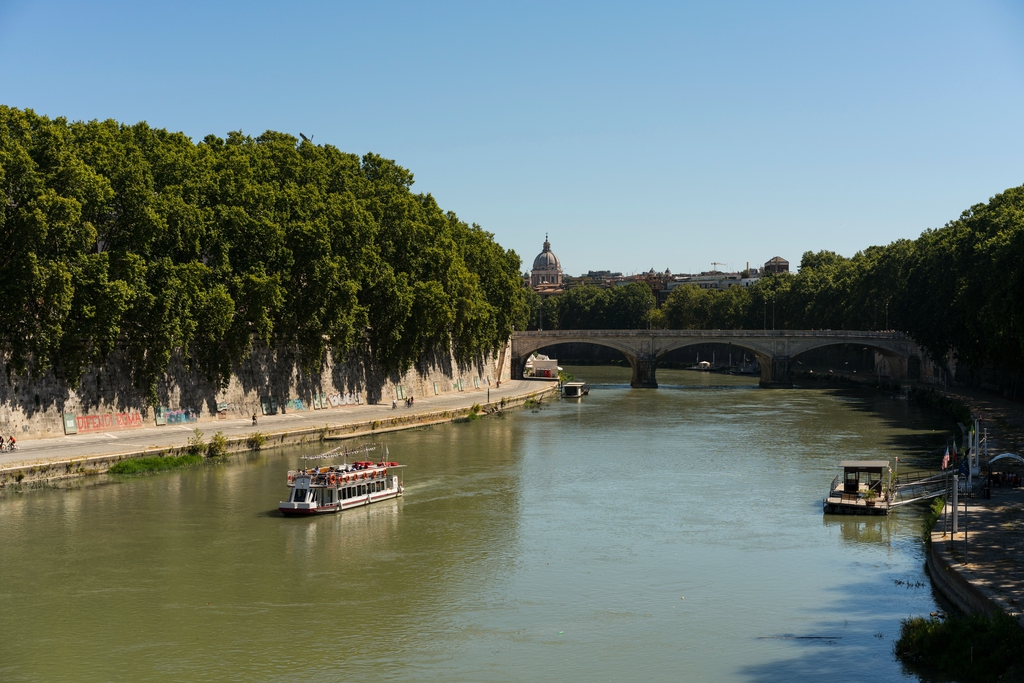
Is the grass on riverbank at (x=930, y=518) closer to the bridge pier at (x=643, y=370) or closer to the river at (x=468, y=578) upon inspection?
the river at (x=468, y=578)

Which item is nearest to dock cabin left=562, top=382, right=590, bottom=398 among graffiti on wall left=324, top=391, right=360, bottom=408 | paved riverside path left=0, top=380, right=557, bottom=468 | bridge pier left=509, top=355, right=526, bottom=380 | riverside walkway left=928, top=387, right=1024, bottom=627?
paved riverside path left=0, top=380, right=557, bottom=468

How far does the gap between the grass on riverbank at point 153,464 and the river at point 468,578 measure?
86 centimetres

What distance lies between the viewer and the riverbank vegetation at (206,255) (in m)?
40.8

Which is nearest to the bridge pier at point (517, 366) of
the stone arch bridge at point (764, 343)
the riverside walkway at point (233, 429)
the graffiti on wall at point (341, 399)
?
the stone arch bridge at point (764, 343)

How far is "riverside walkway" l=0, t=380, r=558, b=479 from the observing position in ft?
132

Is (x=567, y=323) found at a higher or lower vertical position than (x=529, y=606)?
higher

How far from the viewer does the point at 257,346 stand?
55.9 m

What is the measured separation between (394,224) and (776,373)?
134 feet

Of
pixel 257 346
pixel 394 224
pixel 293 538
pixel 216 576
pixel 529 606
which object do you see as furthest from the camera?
pixel 394 224

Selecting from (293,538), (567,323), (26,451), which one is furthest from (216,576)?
(567,323)

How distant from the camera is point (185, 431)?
→ 157ft

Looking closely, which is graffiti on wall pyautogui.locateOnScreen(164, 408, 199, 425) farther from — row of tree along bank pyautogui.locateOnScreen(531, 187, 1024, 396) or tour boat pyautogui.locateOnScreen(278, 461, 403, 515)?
row of tree along bank pyautogui.locateOnScreen(531, 187, 1024, 396)

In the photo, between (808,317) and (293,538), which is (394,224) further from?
(808,317)

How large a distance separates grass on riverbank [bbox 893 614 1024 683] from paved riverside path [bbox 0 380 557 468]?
95.8 ft
